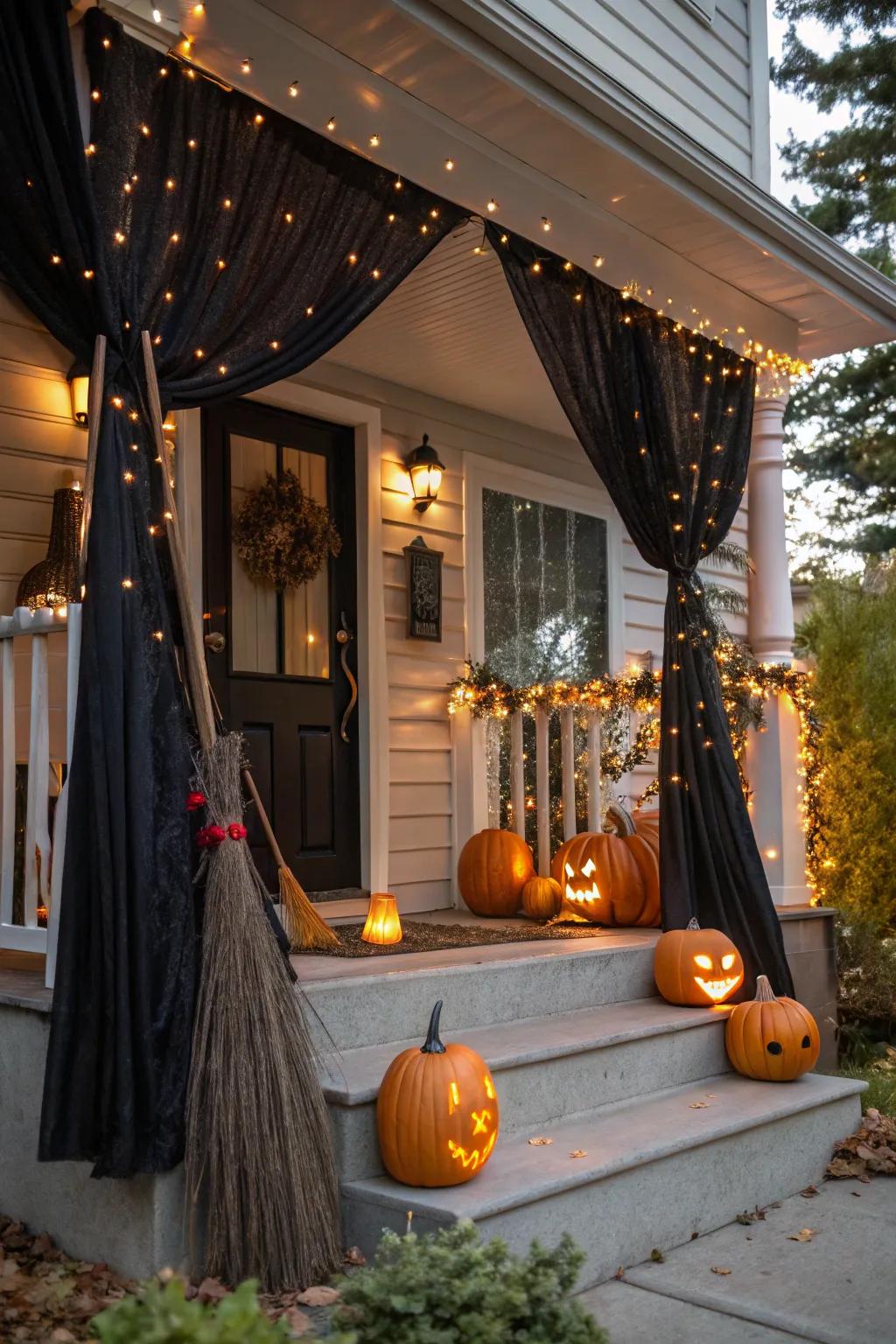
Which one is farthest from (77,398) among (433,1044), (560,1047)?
(560,1047)

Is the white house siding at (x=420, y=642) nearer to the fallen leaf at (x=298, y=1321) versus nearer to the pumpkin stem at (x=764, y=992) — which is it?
the pumpkin stem at (x=764, y=992)

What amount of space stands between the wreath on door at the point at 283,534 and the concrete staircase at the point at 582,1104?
73.3 inches

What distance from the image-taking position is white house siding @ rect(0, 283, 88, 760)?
159 inches

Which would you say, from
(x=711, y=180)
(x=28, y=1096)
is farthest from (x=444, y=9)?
(x=28, y=1096)

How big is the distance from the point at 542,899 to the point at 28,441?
278 centimetres

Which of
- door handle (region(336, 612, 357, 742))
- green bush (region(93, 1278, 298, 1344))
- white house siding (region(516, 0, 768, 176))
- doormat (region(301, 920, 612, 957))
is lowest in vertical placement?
green bush (region(93, 1278, 298, 1344))

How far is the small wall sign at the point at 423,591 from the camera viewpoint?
18.8 ft

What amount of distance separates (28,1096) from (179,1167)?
523 millimetres

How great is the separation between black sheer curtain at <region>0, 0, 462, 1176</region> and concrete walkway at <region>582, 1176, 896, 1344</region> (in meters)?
1.09

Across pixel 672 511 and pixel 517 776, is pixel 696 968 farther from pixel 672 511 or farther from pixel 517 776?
pixel 517 776

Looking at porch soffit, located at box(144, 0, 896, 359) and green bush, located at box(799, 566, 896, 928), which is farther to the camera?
green bush, located at box(799, 566, 896, 928)

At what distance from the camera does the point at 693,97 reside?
5.25m

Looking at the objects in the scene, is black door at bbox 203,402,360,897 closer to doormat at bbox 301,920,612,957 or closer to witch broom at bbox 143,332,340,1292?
doormat at bbox 301,920,612,957

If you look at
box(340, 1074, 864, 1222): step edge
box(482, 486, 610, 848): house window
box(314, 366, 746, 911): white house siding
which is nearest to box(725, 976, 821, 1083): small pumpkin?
box(340, 1074, 864, 1222): step edge
